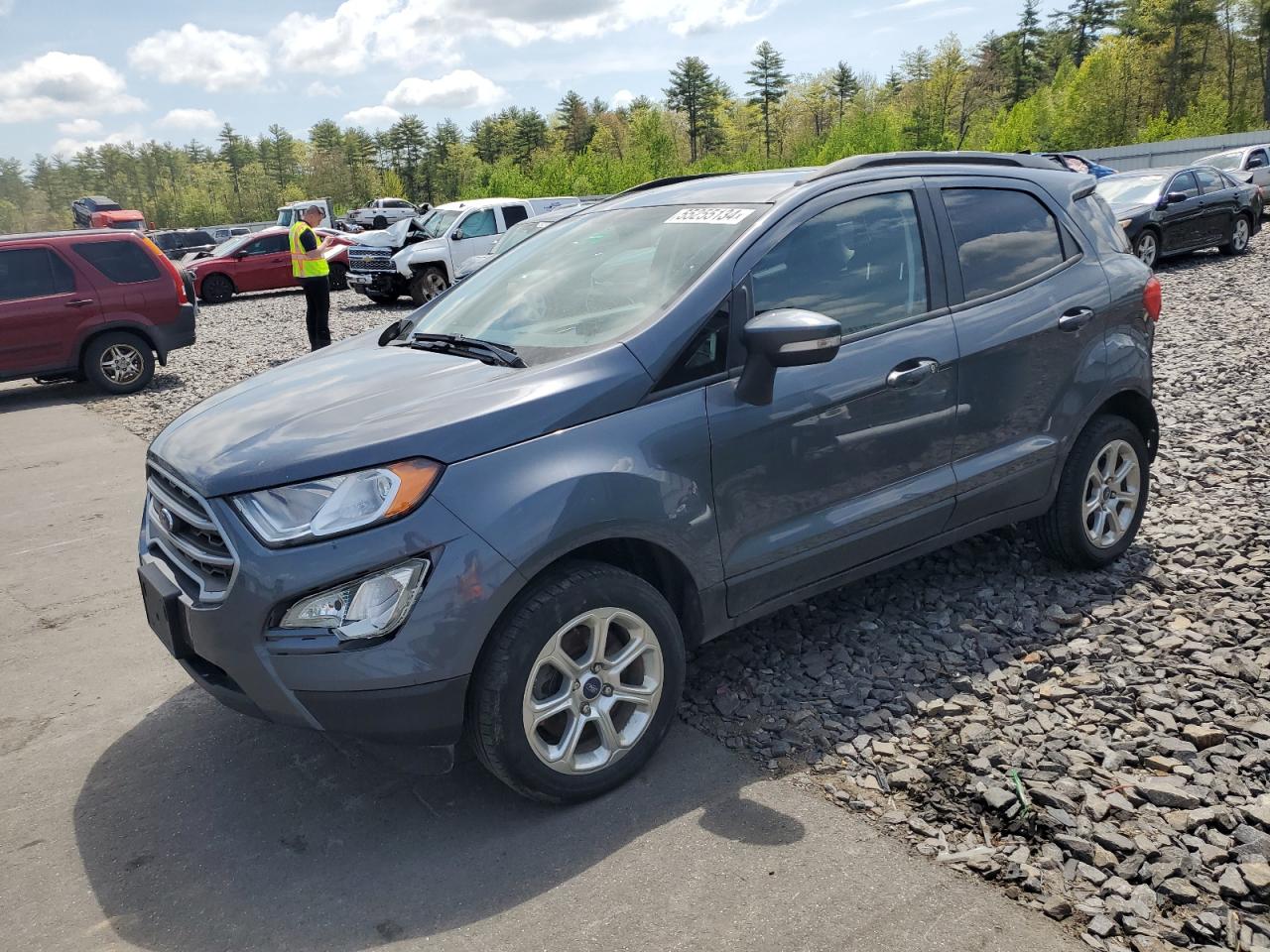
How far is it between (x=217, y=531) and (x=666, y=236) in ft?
6.29

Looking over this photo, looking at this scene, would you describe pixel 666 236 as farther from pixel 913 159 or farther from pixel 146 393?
pixel 146 393

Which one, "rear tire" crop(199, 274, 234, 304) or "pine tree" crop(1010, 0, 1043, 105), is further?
"pine tree" crop(1010, 0, 1043, 105)

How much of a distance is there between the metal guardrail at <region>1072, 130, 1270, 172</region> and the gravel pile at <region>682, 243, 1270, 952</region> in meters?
41.1

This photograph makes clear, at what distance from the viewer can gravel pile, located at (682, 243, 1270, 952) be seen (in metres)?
2.77

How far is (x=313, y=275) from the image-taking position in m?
12.2

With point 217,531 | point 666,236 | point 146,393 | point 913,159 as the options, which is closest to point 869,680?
point 666,236

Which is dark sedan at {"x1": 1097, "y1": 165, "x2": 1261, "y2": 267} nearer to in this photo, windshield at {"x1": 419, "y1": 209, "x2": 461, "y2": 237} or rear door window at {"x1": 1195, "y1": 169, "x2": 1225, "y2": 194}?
rear door window at {"x1": 1195, "y1": 169, "x2": 1225, "y2": 194}

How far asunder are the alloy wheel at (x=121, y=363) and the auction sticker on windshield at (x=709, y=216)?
9927 mm

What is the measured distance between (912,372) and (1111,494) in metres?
1.60

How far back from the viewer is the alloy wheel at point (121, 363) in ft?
38.4

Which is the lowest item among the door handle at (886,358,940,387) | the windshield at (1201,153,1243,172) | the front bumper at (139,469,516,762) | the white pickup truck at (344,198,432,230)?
the front bumper at (139,469,516,762)

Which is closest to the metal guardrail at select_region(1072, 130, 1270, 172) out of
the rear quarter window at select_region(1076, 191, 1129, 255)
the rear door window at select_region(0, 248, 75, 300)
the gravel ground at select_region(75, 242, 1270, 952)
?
the rear door window at select_region(0, 248, 75, 300)

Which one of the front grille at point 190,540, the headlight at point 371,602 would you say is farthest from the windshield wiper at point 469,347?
the front grille at point 190,540

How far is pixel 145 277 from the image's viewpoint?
11.9m
